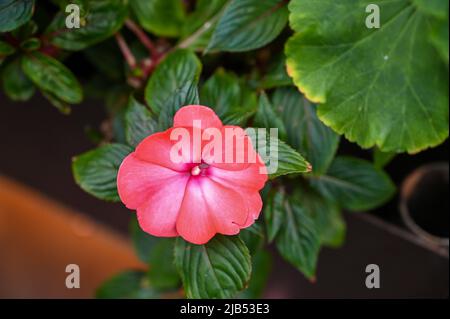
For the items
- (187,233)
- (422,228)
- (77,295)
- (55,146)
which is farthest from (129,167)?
(77,295)

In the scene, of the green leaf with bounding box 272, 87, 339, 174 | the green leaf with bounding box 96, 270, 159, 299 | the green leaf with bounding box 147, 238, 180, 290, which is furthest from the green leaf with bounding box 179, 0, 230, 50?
the green leaf with bounding box 96, 270, 159, 299

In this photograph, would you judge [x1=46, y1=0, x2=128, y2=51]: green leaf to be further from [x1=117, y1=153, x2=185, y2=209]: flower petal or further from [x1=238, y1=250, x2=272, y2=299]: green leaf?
[x1=238, y1=250, x2=272, y2=299]: green leaf

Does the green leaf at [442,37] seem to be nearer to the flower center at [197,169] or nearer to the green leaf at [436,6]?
the green leaf at [436,6]

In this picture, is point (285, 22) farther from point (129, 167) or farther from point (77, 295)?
point (77, 295)

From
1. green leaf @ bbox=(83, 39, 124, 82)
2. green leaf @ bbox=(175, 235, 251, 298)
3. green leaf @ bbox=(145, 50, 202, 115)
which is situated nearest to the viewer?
green leaf @ bbox=(175, 235, 251, 298)

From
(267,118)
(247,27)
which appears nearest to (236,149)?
(267,118)
